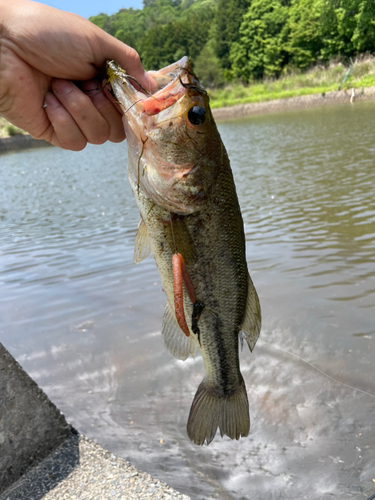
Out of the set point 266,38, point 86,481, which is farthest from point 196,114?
point 266,38

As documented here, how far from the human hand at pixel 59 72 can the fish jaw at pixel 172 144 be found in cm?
35

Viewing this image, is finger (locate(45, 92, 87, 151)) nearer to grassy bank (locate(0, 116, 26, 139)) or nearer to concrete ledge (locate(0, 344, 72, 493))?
concrete ledge (locate(0, 344, 72, 493))

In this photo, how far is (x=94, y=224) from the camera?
34.5 feet

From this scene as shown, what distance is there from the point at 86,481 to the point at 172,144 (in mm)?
2241

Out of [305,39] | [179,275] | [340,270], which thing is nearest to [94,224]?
[340,270]

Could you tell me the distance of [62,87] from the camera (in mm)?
2176

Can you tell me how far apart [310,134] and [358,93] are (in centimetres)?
1466

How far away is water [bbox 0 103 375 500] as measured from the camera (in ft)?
10.2

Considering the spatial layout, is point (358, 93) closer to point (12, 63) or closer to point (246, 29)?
point (12, 63)

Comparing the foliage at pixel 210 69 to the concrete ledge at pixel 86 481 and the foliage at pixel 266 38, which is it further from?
the concrete ledge at pixel 86 481

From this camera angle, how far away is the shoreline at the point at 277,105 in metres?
30.0

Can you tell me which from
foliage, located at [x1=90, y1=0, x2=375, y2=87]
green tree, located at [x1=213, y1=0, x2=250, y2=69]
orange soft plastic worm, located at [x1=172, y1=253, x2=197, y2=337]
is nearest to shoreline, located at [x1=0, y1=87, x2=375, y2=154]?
foliage, located at [x1=90, y1=0, x2=375, y2=87]

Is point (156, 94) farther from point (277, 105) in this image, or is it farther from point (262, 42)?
point (262, 42)

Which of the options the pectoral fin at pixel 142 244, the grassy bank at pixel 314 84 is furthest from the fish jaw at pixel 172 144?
the grassy bank at pixel 314 84
